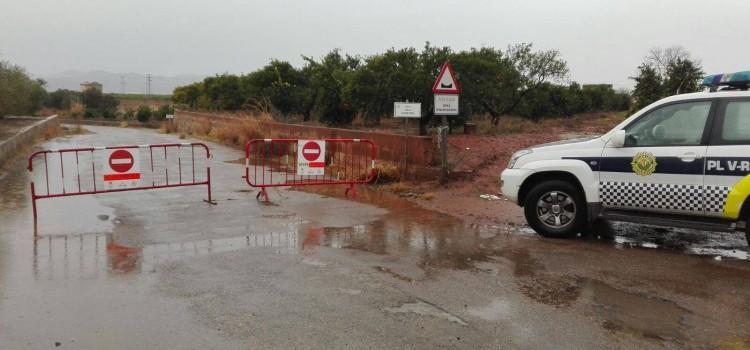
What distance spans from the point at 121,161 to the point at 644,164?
7809 millimetres

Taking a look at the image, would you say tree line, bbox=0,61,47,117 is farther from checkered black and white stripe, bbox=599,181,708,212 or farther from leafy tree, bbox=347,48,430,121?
checkered black and white stripe, bbox=599,181,708,212

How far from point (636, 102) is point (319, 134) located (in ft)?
35.1

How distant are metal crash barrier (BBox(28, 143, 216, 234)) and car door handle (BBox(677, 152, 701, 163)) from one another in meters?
7.28

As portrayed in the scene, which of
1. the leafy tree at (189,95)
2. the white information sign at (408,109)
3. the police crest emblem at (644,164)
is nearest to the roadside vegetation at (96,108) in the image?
the leafy tree at (189,95)

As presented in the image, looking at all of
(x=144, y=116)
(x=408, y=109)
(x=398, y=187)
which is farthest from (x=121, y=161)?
(x=144, y=116)

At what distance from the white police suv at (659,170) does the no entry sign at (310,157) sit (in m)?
4.40

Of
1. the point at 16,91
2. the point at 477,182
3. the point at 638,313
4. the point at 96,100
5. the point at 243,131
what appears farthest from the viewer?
the point at 96,100

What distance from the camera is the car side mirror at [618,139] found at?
745cm

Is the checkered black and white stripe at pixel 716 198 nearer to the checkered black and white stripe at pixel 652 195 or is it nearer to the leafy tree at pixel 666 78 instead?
the checkered black and white stripe at pixel 652 195

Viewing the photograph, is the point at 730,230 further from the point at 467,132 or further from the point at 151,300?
the point at 467,132

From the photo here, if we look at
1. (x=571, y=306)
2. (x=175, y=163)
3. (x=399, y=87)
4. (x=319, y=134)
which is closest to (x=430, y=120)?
(x=399, y=87)

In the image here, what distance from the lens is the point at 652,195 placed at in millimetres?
7285

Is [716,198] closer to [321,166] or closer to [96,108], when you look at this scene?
[321,166]

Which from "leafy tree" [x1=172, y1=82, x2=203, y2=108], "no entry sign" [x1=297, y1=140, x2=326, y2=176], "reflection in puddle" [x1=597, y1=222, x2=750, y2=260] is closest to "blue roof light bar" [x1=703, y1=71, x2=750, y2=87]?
"reflection in puddle" [x1=597, y1=222, x2=750, y2=260]
